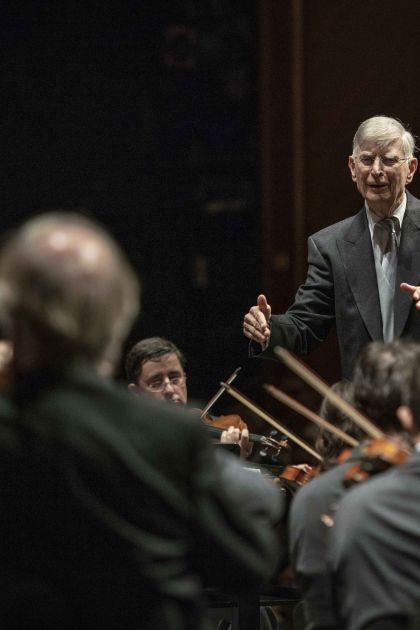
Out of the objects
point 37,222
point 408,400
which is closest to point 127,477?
point 37,222

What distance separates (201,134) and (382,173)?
140 cm

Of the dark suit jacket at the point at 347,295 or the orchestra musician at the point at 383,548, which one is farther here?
the dark suit jacket at the point at 347,295

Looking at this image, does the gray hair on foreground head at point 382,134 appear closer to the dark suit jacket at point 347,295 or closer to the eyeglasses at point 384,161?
the eyeglasses at point 384,161

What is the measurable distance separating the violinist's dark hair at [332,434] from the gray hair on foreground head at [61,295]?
935mm

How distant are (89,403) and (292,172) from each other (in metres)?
3.43

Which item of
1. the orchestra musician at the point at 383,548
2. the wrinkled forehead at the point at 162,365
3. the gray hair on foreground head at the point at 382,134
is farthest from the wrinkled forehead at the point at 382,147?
the orchestra musician at the point at 383,548

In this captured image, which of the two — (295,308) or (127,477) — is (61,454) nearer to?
(127,477)

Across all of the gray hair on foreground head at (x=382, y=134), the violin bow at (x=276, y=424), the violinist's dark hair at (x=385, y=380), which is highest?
the gray hair on foreground head at (x=382, y=134)

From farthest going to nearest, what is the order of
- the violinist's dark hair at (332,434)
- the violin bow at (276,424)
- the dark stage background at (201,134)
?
the dark stage background at (201,134), the violin bow at (276,424), the violinist's dark hair at (332,434)

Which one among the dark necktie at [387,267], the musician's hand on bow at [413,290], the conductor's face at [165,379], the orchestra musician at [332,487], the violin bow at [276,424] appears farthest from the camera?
the conductor's face at [165,379]

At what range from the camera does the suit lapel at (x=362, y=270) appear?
12.8 feet

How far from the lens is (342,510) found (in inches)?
83.4

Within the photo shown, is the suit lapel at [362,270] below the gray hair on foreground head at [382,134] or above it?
below

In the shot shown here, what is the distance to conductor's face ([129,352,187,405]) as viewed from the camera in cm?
426
